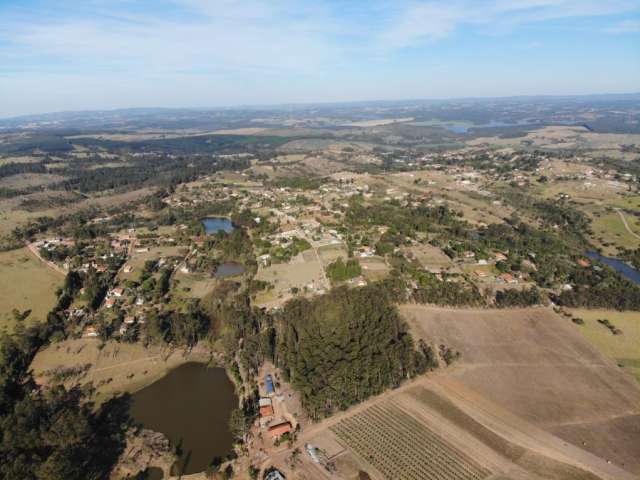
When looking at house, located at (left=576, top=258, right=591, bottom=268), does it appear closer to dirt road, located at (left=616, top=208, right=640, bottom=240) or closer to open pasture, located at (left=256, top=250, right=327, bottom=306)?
dirt road, located at (left=616, top=208, right=640, bottom=240)

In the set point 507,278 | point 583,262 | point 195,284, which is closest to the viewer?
point 507,278

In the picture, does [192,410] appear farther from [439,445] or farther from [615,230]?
[615,230]

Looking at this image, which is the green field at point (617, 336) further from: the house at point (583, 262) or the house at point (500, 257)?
the house at point (500, 257)

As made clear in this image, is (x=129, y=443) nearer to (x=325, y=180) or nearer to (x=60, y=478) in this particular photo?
(x=60, y=478)

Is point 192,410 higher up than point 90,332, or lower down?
A: lower down

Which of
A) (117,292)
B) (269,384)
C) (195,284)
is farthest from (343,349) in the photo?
(117,292)

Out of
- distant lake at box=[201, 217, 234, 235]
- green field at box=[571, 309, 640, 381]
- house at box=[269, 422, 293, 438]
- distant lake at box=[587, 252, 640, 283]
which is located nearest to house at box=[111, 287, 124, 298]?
distant lake at box=[201, 217, 234, 235]
